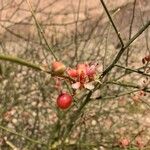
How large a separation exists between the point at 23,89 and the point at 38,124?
439mm

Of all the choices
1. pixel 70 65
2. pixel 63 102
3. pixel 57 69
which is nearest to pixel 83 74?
pixel 63 102

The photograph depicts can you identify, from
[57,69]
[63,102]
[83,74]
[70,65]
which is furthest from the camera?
[70,65]

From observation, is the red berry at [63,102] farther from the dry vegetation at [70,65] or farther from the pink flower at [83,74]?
the dry vegetation at [70,65]

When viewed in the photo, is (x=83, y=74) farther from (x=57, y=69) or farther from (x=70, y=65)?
(x=70, y=65)

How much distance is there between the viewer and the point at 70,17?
4.94 metres

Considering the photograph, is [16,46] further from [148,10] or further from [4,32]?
[148,10]

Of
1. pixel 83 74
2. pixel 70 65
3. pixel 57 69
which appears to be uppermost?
pixel 70 65

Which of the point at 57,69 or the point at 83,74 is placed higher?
the point at 83,74

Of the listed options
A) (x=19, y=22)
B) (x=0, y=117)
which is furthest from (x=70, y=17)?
(x=0, y=117)

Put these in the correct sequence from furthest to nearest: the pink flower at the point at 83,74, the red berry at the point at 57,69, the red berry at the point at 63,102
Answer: the pink flower at the point at 83,74 → the red berry at the point at 63,102 → the red berry at the point at 57,69

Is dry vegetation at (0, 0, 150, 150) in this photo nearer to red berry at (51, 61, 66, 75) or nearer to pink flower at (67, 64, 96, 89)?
pink flower at (67, 64, 96, 89)

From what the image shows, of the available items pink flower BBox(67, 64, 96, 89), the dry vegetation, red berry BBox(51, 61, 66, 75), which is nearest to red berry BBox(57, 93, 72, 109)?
pink flower BBox(67, 64, 96, 89)

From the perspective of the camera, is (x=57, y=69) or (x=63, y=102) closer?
(x=57, y=69)

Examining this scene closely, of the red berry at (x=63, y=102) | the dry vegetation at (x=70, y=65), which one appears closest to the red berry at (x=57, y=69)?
the red berry at (x=63, y=102)
